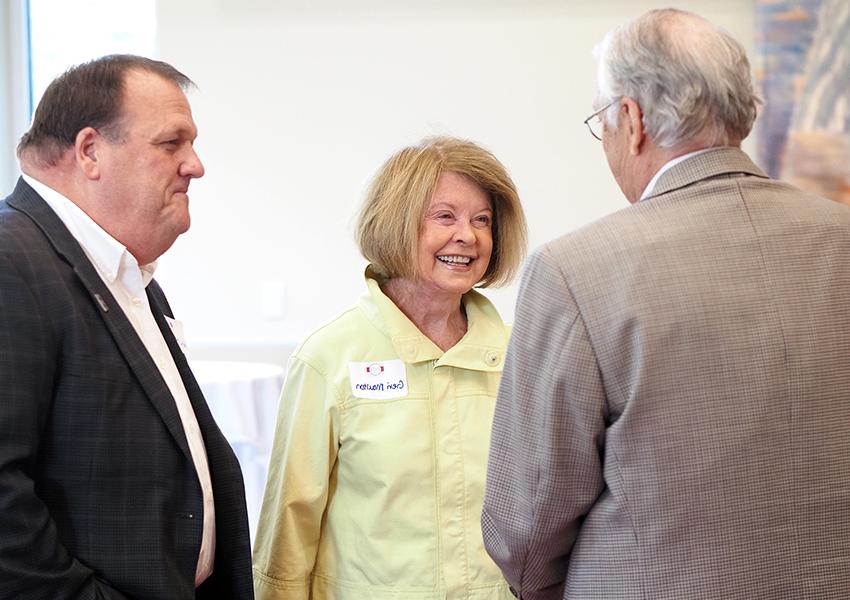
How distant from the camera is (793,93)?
4.30 m

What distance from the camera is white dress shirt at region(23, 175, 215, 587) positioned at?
1.58 meters

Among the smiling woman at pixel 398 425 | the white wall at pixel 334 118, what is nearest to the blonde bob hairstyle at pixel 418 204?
the smiling woman at pixel 398 425

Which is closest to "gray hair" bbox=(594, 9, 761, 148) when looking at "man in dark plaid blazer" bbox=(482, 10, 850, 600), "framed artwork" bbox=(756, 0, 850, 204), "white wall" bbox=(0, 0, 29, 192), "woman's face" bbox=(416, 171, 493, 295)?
"man in dark plaid blazer" bbox=(482, 10, 850, 600)

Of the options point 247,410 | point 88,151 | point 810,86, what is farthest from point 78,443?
point 810,86

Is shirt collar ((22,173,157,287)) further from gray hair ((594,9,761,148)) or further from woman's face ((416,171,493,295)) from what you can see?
gray hair ((594,9,761,148))

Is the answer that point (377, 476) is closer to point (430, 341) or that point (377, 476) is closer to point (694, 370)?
point (430, 341)

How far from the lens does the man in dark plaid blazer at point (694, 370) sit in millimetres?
1284

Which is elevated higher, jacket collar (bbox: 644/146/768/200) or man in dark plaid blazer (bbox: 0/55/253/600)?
jacket collar (bbox: 644/146/768/200)

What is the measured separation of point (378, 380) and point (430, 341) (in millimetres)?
143

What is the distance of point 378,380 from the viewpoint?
192 centimetres

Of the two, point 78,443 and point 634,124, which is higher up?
point 634,124

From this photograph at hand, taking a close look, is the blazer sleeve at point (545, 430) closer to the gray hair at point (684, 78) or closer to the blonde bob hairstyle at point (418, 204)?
the gray hair at point (684, 78)

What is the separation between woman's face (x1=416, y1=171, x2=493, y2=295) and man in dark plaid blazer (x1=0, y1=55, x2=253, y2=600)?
0.53 metres

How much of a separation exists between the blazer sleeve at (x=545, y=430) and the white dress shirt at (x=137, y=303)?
1.67 feet
